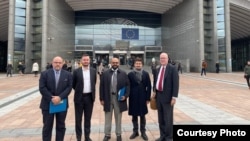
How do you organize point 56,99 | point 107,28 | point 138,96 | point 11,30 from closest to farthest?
point 56,99, point 138,96, point 11,30, point 107,28

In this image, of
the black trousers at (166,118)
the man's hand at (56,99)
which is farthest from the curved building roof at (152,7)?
the man's hand at (56,99)

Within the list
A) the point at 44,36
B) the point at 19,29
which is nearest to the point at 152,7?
the point at 44,36

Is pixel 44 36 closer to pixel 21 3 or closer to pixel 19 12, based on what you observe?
pixel 19 12

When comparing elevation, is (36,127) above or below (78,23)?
below

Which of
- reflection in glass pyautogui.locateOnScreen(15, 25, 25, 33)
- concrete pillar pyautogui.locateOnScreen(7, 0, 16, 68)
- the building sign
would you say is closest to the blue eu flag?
the building sign

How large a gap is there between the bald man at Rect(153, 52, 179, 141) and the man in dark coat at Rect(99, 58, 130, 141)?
0.67 m

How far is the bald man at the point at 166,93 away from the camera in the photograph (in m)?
5.04

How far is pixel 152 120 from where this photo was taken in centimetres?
713

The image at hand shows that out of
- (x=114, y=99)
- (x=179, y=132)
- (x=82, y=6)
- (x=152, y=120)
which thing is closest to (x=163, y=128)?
(x=114, y=99)

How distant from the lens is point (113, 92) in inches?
206

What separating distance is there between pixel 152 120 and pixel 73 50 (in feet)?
145

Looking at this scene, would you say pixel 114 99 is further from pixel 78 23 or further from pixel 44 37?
pixel 78 23

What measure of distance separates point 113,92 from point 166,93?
106 cm

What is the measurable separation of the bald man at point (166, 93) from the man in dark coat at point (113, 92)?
2.19ft
